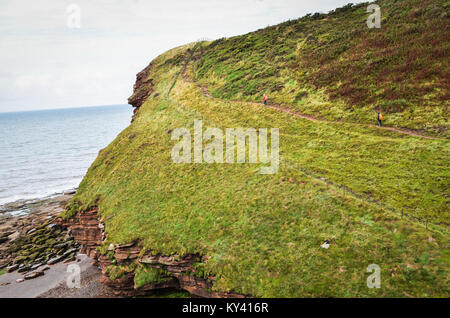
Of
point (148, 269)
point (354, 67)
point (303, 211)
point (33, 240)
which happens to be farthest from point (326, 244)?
point (33, 240)

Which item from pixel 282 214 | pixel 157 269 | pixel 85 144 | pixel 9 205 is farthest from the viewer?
pixel 85 144

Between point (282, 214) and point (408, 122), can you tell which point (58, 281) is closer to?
point (282, 214)

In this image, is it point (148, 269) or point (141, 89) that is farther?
point (141, 89)

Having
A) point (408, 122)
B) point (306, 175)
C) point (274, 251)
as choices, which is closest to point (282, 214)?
point (274, 251)

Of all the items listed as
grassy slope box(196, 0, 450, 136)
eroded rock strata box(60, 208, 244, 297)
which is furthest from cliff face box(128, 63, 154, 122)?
eroded rock strata box(60, 208, 244, 297)

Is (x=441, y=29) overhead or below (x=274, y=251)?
overhead

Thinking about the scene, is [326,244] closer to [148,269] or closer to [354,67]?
[148,269]
